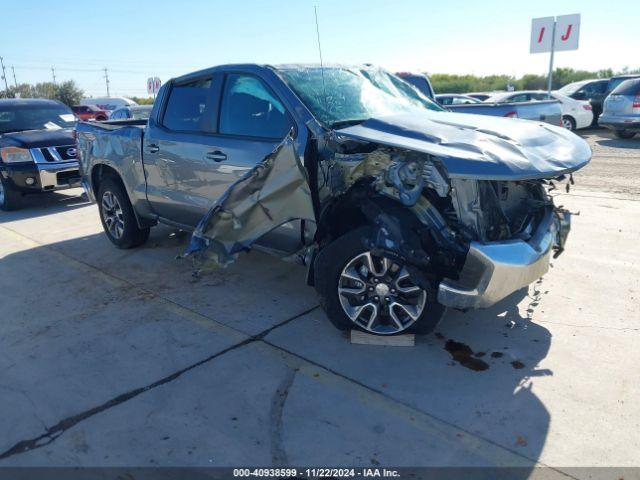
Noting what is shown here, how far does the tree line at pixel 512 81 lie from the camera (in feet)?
161

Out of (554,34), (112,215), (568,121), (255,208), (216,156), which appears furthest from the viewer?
(554,34)

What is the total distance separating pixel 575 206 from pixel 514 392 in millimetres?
4984

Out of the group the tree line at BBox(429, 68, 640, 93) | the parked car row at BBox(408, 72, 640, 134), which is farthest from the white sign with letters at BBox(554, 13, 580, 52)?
the tree line at BBox(429, 68, 640, 93)

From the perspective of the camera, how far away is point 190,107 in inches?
207

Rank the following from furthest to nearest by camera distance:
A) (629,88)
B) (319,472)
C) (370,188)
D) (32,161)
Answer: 1. (629,88)
2. (32,161)
3. (370,188)
4. (319,472)

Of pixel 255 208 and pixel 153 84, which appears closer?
pixel 255 208

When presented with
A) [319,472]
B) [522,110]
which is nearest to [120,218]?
[319,472]

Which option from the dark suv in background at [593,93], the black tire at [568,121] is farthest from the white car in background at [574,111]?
the dark suv in background at [593,93]

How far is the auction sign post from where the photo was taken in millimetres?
16859

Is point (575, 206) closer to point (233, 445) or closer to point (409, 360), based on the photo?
point (409, 360)

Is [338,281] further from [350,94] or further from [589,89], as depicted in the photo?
[589,89]

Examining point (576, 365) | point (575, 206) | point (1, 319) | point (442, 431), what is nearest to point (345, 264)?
point (442, 431)

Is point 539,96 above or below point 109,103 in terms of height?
above

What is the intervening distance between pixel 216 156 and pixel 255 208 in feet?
2.92
